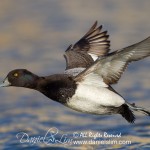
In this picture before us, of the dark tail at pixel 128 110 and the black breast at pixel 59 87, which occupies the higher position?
the black breast at pixel 59 87

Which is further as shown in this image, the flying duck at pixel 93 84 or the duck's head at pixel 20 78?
the duck's head at pixel 20 78

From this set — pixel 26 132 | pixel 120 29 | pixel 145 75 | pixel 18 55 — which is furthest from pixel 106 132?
pixel 120 29

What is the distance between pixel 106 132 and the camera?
1358 centimetres

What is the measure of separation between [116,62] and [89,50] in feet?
6.60

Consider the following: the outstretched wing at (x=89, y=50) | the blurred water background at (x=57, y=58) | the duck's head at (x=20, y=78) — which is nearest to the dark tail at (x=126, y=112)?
the duck's head at (x=20, y=78)

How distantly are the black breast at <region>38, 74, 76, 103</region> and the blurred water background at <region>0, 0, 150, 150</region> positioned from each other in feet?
7.31

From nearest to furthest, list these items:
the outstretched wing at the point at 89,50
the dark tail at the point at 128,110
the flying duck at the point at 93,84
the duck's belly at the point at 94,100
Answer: the flying duck at the point at 93,84 < the duck's belly at the point at 94,100 < the dark tail at the point at 128,110 < the outstretched wing at the point at 89,50

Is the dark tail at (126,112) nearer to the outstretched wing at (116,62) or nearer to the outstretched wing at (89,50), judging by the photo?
the outstretched wing at (116,62)

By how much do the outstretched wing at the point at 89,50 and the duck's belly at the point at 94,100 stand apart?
4.14 ft

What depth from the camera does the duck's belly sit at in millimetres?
10422

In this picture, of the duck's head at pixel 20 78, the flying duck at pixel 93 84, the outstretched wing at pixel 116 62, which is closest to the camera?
the outstretched wing at pixel 116 62

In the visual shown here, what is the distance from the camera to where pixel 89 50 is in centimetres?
1226

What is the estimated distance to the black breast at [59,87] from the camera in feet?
34.3

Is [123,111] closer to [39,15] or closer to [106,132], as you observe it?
[106,132]
